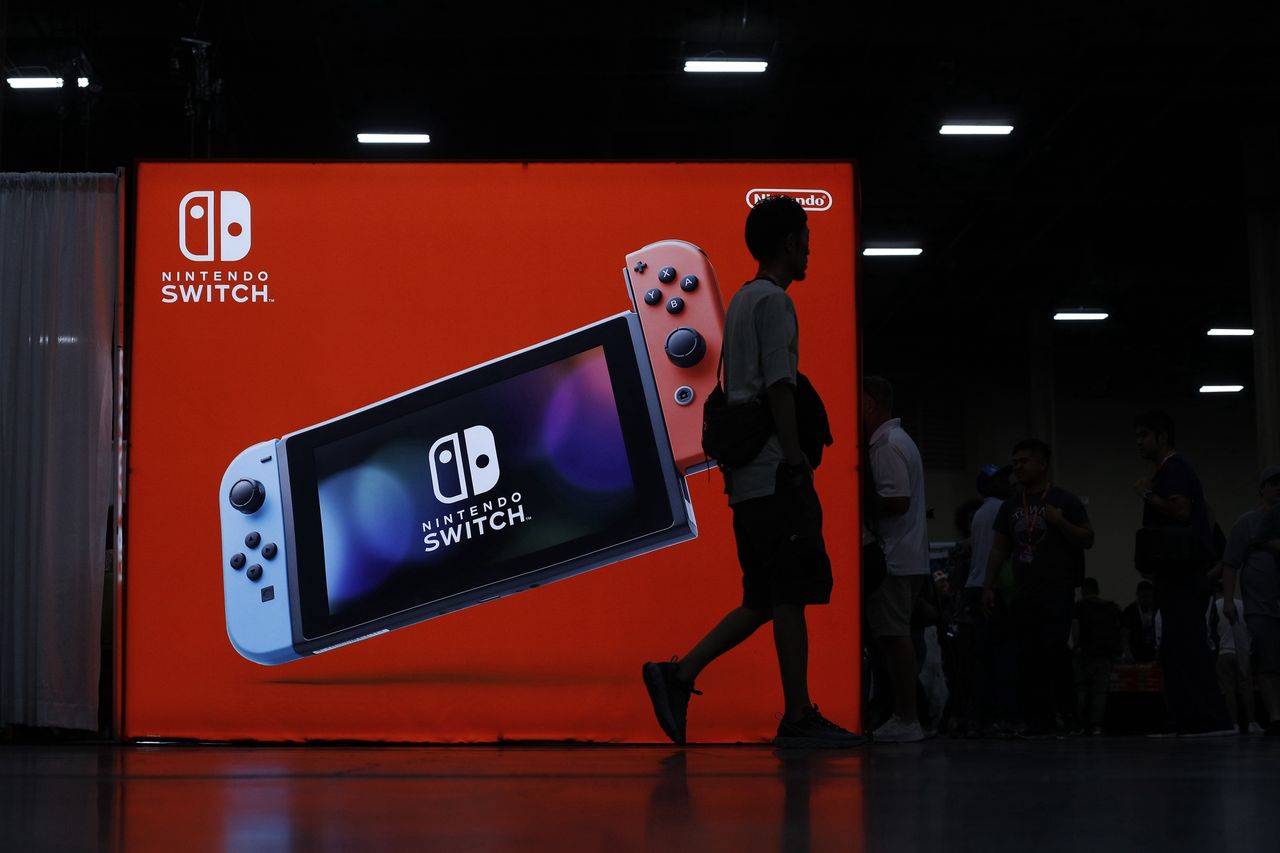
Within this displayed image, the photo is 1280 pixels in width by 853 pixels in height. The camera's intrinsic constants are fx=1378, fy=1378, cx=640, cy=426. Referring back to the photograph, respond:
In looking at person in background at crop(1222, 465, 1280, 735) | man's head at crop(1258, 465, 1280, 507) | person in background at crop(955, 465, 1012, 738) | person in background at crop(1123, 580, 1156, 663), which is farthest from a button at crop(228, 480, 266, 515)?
person in background at crop(1123, 580, 1156, 663)

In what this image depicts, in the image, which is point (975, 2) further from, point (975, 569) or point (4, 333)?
point (4, 333)

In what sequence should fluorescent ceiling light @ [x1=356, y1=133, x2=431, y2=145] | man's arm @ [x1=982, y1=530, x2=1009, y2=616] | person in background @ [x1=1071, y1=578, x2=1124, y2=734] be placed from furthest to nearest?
1. fluorescent ceiling light @ [x1=356, y1=133, x2=431, y2=145]
2. person in background @ [x1=1071, y1=578, x2=1124, y2=734]
3. man's arm @ [x1=982, y1=530, x2=1009, y2=616]

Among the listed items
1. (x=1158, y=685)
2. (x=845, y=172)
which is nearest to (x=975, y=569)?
(x=845, y=172)

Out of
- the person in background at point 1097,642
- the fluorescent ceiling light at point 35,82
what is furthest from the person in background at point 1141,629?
the fluorescent ceiling light at point 35,82

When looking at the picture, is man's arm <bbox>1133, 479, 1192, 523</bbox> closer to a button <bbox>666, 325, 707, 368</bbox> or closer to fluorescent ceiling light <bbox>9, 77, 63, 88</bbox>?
a button <bbox>666, 325, 707, 368</bbox>

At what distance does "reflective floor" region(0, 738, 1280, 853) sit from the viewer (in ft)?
6.49

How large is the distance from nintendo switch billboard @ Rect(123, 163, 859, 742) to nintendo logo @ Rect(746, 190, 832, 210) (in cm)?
1

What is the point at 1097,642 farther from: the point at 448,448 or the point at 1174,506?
the point at 448,448

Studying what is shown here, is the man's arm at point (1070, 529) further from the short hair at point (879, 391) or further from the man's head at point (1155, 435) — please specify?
the short hair at point (879, 391)

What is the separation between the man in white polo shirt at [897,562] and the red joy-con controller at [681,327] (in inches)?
26.1

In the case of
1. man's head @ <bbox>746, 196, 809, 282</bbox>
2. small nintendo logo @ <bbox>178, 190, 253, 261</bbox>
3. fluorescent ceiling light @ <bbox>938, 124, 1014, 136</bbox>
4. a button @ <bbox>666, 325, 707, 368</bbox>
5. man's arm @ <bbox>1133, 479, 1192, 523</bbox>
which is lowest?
man's arm @ <bbox>1133, 479, 1192, 523</bbox>

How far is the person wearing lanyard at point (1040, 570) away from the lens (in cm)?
591

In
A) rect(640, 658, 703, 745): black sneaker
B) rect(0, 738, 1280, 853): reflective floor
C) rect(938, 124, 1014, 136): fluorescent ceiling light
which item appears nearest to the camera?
rect(0, 738, 1280, 853): reflective floor

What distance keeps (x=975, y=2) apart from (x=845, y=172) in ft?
22.9
